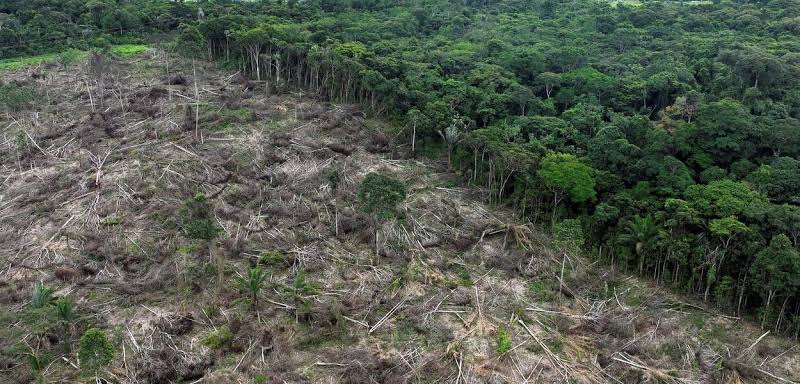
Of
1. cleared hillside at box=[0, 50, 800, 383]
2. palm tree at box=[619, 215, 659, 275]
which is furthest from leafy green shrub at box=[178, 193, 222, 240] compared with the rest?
palm tree at box=[619, 215, 659, 275]

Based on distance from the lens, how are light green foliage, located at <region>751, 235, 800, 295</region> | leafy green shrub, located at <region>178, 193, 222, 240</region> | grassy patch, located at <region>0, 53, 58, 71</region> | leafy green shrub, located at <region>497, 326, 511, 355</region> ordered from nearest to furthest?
leafy green shrub, located at <region>497, 326, 511, 355</region> → light green foliage, located at <region>751, 235, 800, 295</region> → leafy green shrub, located at <region>178, 193, 222, 240</region> → grassy patch, located at <region>0, 53, 58, 71</region>

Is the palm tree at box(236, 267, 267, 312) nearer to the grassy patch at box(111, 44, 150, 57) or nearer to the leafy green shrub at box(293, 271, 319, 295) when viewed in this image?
the leafy green shrub at box(293, 271, 319, 295)

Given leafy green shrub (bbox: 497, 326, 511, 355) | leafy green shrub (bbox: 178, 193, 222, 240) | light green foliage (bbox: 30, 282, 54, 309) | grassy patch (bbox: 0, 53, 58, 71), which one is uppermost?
grassy patch (bbox: 0, 53, 58, 71)

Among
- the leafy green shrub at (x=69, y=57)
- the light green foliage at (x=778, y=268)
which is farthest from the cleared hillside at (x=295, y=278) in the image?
the leafy green shrub at (x=69, y=57)

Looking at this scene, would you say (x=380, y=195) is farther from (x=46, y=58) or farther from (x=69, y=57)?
(x=46, y=58)

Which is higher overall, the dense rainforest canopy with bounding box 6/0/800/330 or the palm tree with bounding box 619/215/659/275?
the dense rainforest canopy with bounding box 6/0/800/330

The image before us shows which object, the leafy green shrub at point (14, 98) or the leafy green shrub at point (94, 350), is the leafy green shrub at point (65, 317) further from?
the leafy green shrub at point (14, 98)

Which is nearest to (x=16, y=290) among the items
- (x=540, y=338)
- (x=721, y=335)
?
(x=540, y=338)
